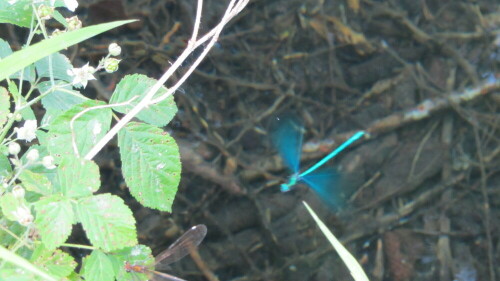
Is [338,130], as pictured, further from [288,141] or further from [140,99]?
[140,99]

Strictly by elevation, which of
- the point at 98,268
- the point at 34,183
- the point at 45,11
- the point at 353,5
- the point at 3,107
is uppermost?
the point at 353,5

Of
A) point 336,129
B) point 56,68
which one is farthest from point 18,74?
point 336,129

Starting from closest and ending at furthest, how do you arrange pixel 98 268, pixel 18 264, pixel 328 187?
pixel 18 264 → pixel 98 268 → pixel 328 187

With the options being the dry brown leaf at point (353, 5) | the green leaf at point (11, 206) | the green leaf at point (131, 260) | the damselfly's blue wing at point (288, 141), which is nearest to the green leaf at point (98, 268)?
the green leaf at point (131, 260)

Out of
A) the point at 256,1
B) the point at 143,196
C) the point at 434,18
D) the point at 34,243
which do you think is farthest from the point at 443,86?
the point at 34,243

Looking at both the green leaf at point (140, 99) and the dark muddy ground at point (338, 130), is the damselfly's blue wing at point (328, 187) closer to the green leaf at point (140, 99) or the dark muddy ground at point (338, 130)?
the dark muddy ground at point (338, 130)

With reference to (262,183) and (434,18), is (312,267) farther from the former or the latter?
(434,18)
